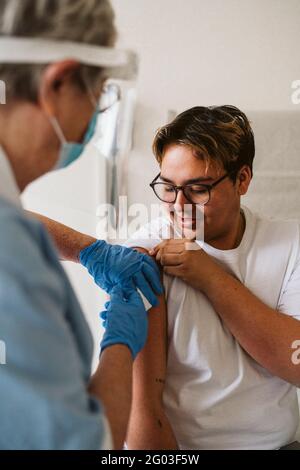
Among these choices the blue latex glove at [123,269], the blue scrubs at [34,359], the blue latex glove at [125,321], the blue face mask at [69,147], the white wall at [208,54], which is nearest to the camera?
the blue scrubs at [34,359]

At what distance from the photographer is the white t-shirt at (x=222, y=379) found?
4.22 feet

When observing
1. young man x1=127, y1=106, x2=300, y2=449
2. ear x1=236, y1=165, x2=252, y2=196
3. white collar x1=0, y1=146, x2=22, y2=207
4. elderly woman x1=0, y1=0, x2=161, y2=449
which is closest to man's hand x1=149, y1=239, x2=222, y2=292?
young man x1=127, y1=106, x2=300, y2=449

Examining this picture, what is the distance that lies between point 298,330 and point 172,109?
38.4 inches

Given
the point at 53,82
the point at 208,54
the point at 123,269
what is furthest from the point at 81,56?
the point at 208,54

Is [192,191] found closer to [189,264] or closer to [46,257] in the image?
[189,264]

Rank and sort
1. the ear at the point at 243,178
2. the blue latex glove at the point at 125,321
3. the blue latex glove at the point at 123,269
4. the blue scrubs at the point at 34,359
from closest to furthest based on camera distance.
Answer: the blue scrubs at the point at 34,359 < the blue latex glove at the point at 125,321 < the blue latex glove at the point at 123,269 < the ear at the point at 243,178

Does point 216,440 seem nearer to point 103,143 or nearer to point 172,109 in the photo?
point 103,143

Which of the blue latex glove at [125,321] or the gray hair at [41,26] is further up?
the gray hair at [41,26]

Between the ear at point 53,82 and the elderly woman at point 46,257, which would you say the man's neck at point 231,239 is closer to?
the elderly woman at point 46,257

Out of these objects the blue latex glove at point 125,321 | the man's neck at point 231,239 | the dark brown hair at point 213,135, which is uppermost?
the dark brown hair at point 213,135

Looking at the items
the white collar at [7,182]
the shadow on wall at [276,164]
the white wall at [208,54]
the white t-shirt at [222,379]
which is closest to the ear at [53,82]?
the white collar at [7,182]

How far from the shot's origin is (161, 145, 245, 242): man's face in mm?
1317

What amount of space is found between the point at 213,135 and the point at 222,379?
25.9 inches
